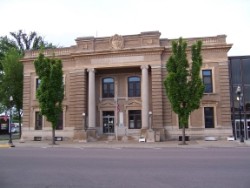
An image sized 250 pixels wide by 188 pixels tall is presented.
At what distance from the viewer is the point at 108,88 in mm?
39188

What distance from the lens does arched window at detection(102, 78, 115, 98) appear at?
39.0 m

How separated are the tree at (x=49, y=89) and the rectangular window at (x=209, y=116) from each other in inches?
618

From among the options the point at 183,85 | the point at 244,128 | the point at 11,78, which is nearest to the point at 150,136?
the point at 183,85

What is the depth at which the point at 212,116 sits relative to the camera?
115 ft

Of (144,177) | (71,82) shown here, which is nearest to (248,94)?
(71,82)

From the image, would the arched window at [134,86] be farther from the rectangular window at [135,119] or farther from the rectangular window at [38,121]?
the rectangular window at [38,121]

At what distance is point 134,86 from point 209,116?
30.8ft

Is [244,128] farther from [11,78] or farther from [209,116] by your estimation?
[11,78]

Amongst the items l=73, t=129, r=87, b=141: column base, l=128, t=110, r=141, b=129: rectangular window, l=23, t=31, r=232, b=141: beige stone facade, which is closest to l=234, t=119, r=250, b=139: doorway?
l=23, t=31, r=232, b=141: beige stone facade

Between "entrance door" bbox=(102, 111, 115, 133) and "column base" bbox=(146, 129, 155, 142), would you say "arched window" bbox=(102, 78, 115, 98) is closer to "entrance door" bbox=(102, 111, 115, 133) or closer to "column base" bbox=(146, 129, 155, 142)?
"entrance door" bbox=(102, 111, 115, 133)

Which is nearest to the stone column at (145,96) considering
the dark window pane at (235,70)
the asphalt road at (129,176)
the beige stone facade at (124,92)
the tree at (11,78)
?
the beige stone facade at (124,92)

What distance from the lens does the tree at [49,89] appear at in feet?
104

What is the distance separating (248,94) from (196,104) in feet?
35.1

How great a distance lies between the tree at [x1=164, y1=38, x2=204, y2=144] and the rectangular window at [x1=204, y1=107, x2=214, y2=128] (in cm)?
681
